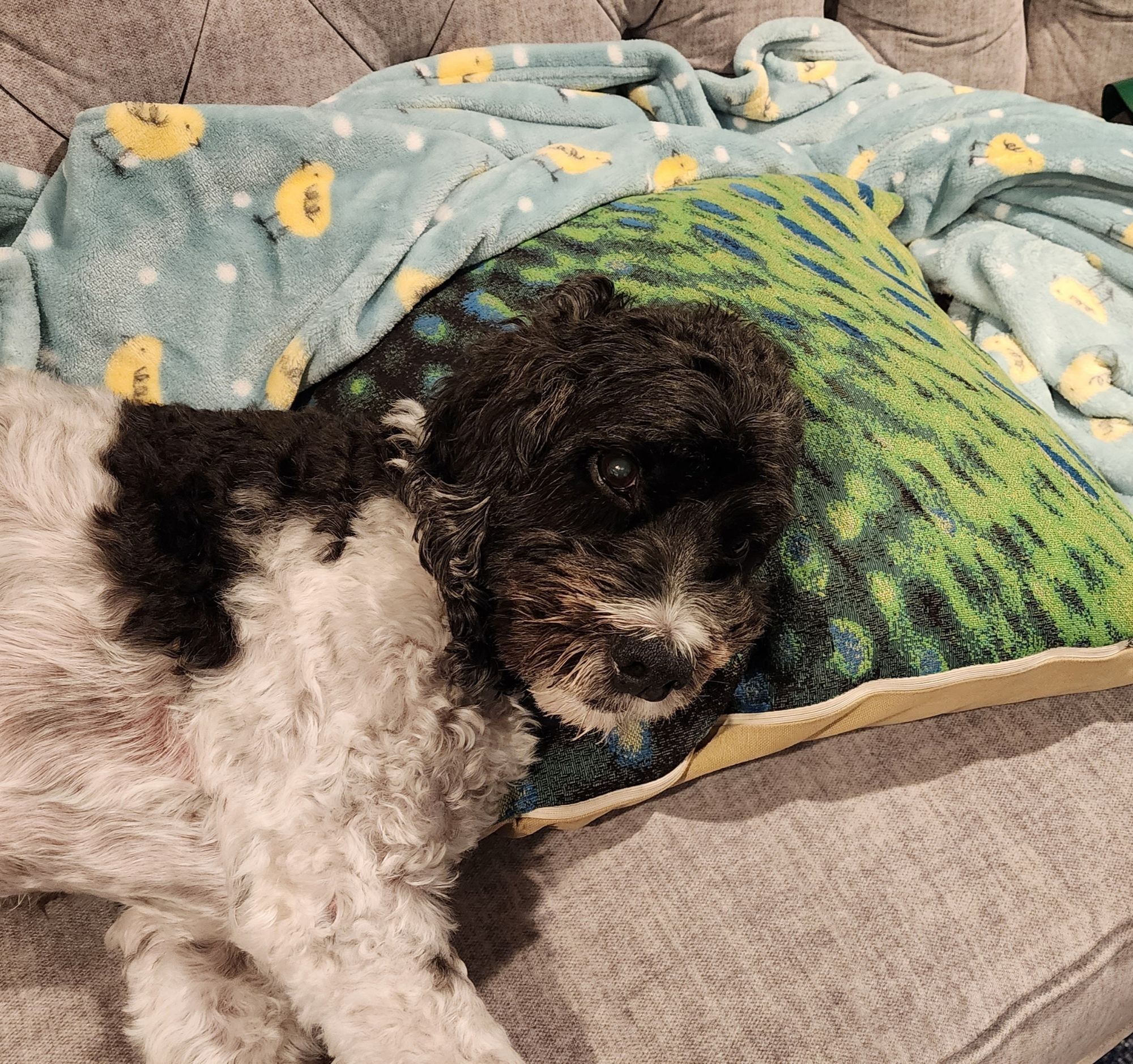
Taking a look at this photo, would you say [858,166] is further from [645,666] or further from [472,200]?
[645,666]

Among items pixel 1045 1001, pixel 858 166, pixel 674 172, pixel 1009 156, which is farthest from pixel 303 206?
pixel 1009 156

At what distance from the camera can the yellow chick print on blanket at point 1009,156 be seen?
2.90m

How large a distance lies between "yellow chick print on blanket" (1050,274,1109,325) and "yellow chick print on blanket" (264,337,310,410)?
8.16ft

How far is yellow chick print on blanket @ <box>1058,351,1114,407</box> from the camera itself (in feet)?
8.43

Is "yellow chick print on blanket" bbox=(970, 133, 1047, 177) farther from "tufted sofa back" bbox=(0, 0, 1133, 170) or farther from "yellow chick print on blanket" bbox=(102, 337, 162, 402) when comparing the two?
"yellow chick print on blanket" bbox=(102, 337, 162, 402)

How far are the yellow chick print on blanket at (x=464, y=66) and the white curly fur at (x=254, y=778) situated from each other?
62.4 inches

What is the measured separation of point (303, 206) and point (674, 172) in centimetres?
115

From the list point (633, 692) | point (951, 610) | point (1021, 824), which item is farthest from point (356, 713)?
point (1021, 824)

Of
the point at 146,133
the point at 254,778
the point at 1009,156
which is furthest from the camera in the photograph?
the point at 1009,156

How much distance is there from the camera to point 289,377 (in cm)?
187

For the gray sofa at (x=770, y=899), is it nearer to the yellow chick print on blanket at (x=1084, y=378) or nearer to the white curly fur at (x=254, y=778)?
the white curly fur at (x=254, y=778)

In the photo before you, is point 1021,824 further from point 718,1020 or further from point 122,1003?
point 122,1003

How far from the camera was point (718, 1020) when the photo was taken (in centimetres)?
138

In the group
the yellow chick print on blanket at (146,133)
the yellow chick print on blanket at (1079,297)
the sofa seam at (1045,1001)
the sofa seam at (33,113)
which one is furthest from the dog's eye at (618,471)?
the yellow chick print on blanket at (1079,297)
